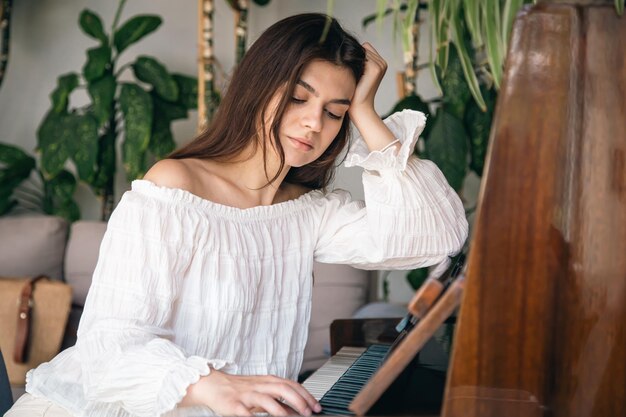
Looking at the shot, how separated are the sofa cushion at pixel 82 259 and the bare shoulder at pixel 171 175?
182cm

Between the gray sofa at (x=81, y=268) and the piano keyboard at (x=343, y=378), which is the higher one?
the piano keyboard at (x=343, y=378)

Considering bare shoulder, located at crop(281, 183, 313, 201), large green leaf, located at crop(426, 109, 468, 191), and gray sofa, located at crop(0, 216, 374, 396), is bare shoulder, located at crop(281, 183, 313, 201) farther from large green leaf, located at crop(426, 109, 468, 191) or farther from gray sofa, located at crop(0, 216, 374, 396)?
large green leaf, located at crop(426, 109, 468, 191)

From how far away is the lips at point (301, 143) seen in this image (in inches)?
67.1

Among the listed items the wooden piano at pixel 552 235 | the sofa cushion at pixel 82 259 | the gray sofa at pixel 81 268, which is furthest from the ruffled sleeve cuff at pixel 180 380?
the sofa cushion at pixel 82 259

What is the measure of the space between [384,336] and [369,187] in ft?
1.16

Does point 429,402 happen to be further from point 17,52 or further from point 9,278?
point 17,52

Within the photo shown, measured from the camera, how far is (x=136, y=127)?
12.3 ft

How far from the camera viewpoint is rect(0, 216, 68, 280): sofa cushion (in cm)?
338

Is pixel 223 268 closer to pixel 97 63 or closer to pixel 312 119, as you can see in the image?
pixel 312 119

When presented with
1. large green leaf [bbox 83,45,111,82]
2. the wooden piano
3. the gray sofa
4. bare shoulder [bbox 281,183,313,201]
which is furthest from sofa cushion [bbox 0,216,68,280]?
the wooden piano

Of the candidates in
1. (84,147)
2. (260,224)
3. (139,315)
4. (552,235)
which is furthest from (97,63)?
(552,235)

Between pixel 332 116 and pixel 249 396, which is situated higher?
pixel 332 116

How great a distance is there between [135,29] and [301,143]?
241cm

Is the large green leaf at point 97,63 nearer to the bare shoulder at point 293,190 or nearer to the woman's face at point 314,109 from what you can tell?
the bare shoulder at point 293,190
